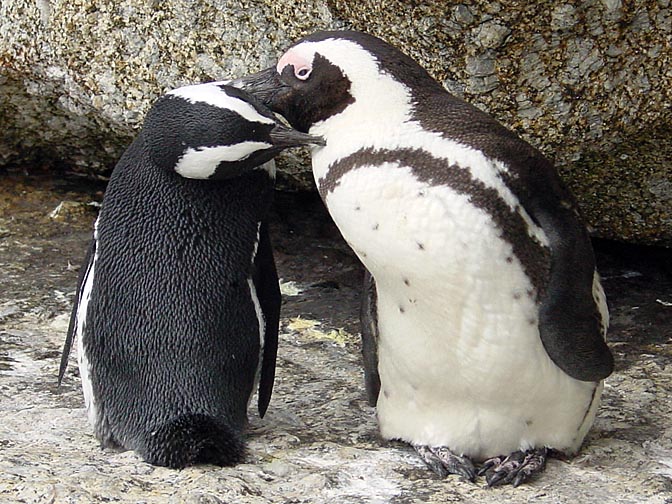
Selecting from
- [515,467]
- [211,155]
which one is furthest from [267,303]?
[515,467]

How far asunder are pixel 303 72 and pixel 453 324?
527 millimetres

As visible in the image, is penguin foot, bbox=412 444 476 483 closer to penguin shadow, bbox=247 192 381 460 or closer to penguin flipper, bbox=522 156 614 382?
penguin shadow, bbox=247 192 381 460

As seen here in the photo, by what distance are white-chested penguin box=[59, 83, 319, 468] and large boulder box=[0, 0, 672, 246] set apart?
1.94 ft

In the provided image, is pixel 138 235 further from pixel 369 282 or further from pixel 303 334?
pixel 303 334

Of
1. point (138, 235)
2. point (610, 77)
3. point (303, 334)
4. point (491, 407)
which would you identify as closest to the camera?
point (491, 407)

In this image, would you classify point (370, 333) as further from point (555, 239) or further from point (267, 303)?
point (555, 239)

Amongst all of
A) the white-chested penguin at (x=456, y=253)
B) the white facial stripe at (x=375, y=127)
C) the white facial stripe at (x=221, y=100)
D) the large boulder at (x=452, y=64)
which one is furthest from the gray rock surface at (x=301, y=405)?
the white facial stripe at (x=221, y=100)

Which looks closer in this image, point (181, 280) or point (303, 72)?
point (303, 72)

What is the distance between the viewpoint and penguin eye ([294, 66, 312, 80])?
2.22 m

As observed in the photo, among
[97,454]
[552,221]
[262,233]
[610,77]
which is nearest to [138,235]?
[262,233]

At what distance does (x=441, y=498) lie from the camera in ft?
6.99

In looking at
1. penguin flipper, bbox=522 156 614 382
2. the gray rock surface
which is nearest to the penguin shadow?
the gray rock surface

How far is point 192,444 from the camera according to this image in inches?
87.1

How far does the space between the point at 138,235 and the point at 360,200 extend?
50cm
